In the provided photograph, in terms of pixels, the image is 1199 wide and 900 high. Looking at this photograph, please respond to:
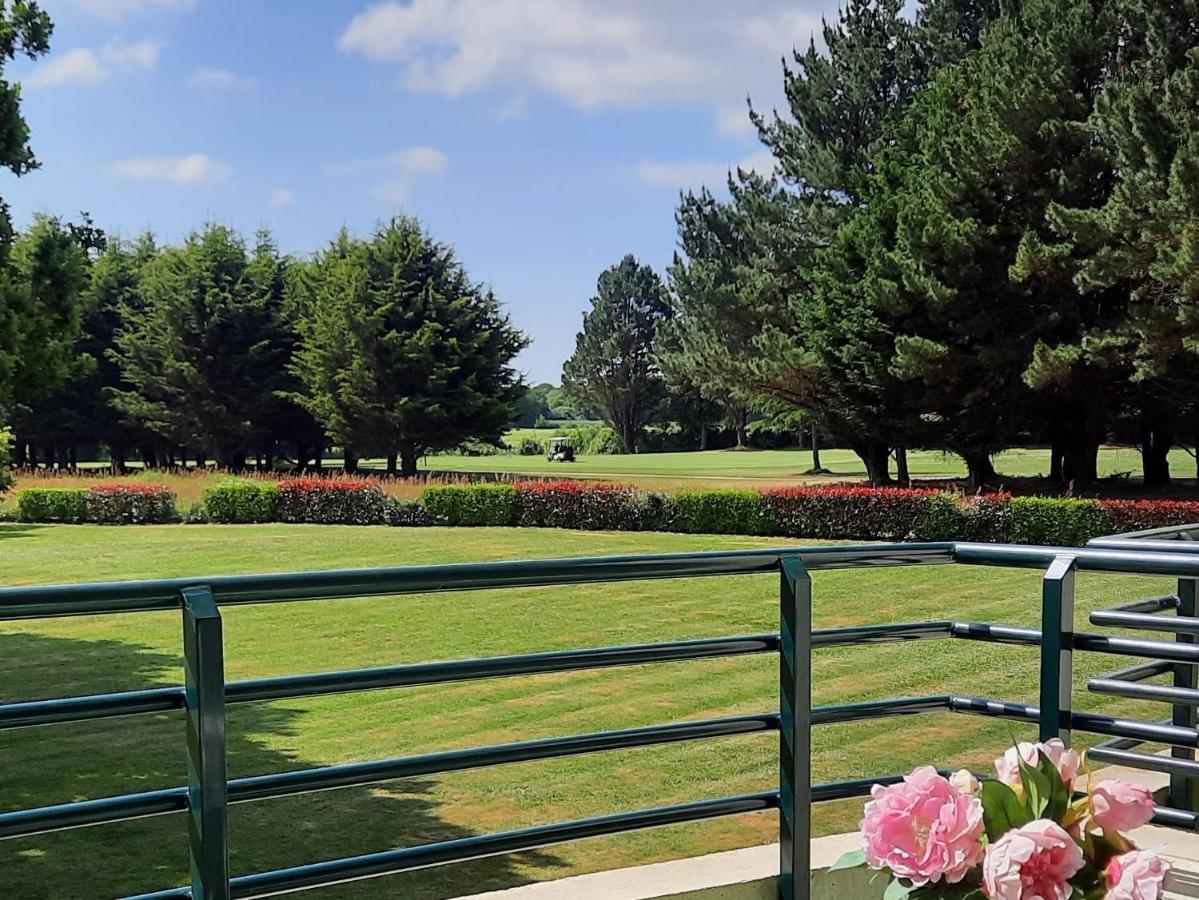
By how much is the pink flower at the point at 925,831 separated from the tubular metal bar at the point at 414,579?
0.99 meters

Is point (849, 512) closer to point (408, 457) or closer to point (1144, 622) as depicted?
point (1144, 622)

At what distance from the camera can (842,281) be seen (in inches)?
1102

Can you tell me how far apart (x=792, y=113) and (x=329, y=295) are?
16.6 meters

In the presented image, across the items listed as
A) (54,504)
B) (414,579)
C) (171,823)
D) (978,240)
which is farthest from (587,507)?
(414,579)

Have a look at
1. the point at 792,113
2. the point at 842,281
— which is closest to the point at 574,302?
the point at 792,113

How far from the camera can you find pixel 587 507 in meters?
23.3

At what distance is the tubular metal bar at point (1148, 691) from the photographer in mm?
2673

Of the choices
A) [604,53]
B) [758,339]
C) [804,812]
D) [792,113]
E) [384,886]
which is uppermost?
[792,113]

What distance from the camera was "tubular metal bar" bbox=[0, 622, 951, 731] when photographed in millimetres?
1968

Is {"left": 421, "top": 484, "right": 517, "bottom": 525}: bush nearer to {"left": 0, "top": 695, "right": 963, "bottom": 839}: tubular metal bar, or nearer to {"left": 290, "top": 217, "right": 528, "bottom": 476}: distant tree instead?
{"left": 290, "top": 217, "right": 528, "bottom": 476}: distant tree

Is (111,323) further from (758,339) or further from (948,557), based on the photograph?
(948,557)

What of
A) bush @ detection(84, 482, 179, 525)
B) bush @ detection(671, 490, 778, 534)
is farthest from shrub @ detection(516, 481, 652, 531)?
bush @ detection(84, 482, 179, 525)

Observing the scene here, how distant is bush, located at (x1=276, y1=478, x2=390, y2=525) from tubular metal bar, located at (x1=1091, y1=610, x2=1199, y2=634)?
23.4 meters

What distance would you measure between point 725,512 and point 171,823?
1664 centimetres
